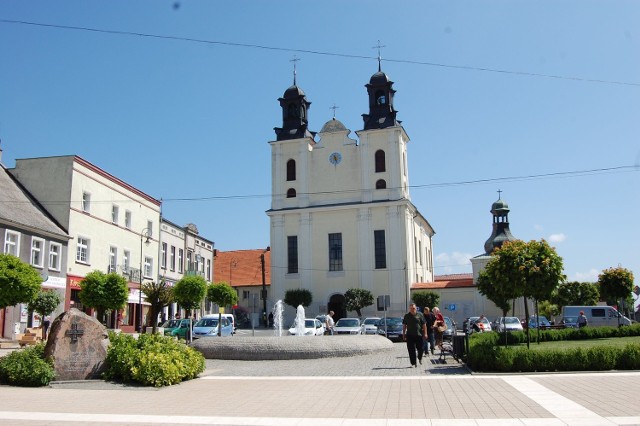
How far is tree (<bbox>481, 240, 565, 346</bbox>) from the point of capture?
16.4 metres

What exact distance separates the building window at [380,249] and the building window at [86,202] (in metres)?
26.0

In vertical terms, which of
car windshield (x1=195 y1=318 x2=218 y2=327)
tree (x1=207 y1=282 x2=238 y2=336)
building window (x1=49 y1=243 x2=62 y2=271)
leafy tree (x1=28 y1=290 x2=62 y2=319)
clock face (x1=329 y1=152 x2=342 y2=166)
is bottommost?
car windshield (x1=195 y1=318 x2=218 y2=327)

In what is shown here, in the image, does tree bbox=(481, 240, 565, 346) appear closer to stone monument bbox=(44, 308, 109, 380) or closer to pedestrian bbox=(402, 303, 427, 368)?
pedestrian bbox=(402, 303, 427, 368)

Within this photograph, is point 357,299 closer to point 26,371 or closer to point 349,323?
point 349,323

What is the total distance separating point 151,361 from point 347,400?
501 cm

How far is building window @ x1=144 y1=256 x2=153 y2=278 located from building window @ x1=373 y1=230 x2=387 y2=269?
20005 mm

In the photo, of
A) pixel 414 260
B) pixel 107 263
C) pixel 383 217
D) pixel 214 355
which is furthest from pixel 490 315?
pixel 214 355

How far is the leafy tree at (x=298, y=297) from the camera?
53188 mm

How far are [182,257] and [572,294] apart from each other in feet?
143

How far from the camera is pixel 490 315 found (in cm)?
5222

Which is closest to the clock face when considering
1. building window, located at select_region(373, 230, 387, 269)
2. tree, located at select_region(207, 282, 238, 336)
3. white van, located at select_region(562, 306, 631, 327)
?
building window, located at select_region(373, 230, 387, 269)

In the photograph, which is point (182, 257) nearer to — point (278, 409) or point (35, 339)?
point (35, 339)

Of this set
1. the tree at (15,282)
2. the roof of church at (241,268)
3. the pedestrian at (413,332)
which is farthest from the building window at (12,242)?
the roof of church at (241,268)

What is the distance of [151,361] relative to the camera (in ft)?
43.9
